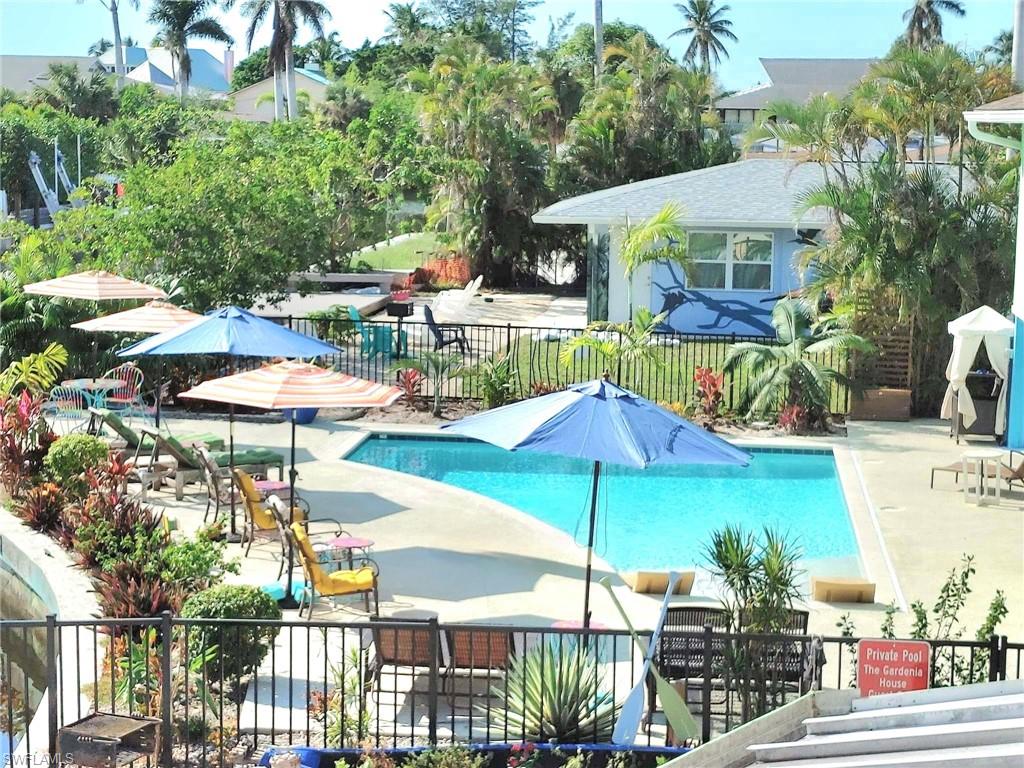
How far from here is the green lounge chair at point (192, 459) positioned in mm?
15516

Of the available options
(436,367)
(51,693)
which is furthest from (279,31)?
(51,693)

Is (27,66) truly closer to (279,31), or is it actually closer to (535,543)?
(279,31)

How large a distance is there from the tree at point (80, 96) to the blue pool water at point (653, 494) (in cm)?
6497

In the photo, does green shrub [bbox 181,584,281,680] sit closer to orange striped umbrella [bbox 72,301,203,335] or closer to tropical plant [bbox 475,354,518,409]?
orange striped umbrella [bbox 72,301,203,335]

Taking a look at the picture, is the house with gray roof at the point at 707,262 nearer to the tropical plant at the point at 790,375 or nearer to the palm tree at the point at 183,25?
the tropical plant at the point at 790,375

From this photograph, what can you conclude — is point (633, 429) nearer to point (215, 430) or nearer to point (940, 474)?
point (940, 474)

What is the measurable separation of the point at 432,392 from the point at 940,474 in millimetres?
8500

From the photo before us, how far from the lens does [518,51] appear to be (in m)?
114

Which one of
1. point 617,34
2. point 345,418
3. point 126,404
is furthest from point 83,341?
point 617,34

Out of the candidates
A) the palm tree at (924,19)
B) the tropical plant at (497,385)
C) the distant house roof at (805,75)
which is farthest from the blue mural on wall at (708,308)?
the palm tree at (924,19)

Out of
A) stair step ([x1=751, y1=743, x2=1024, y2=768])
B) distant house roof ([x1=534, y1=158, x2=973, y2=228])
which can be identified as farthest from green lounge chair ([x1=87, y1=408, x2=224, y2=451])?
distant house roof ([x1=534, y1=158, x2=973, y2=228])

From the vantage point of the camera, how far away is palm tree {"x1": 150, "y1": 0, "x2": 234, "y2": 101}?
288 feet

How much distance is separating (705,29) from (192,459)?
90.4m

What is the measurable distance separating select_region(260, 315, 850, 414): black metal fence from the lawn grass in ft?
52.8
